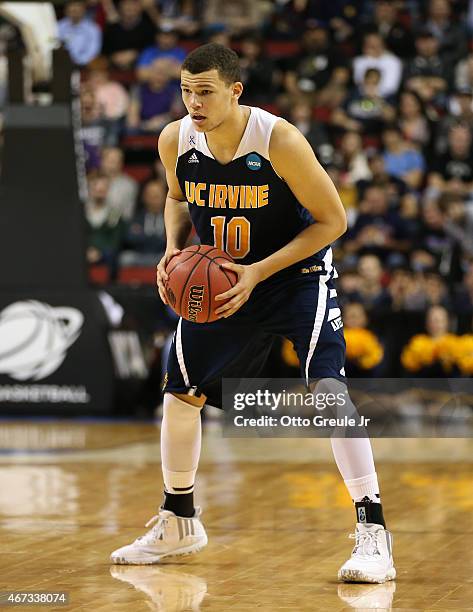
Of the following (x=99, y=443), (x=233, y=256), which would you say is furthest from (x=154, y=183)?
(x=233, y=256)

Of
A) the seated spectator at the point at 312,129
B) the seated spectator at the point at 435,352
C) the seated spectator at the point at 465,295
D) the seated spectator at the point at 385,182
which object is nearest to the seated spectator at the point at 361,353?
the seated spectator at the point at 435,352

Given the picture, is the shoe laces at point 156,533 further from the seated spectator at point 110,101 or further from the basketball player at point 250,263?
the seated spectator at point 110,101

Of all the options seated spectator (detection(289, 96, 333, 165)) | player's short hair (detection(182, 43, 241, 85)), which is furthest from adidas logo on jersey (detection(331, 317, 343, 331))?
seated spectator (detection(289, 96, 333, 165))

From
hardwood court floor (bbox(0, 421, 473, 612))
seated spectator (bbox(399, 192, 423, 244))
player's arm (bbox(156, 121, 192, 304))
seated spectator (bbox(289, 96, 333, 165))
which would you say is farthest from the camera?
seated spectator (bbox(289, 96, 333, 165))

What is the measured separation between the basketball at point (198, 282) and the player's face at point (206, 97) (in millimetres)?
495

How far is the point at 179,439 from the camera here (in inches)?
205

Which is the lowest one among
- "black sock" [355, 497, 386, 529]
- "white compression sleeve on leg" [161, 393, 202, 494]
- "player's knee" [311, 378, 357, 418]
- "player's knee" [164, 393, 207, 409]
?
"black sock" [355, 497, 386, 529]

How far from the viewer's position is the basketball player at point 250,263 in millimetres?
4816

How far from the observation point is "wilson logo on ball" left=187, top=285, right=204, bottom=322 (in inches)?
188

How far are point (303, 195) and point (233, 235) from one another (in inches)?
13.6

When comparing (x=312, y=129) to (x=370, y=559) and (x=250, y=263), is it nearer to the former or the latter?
(x=250, y=263)

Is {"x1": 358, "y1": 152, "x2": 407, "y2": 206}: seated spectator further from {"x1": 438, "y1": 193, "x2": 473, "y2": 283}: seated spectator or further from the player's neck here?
the player's neck

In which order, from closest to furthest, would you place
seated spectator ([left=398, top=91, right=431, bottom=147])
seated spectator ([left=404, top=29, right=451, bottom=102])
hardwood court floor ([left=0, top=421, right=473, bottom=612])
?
1. hardwood court floor ([left=0, top=421, right=473, bottom=612])
2. seated spectator ([left=398, top=91, right=431, bottom=147])
3. seated spectator ([left=404, top=29, right=451, bottom=102])

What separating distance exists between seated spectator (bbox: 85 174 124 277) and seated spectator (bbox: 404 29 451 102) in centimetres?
422
